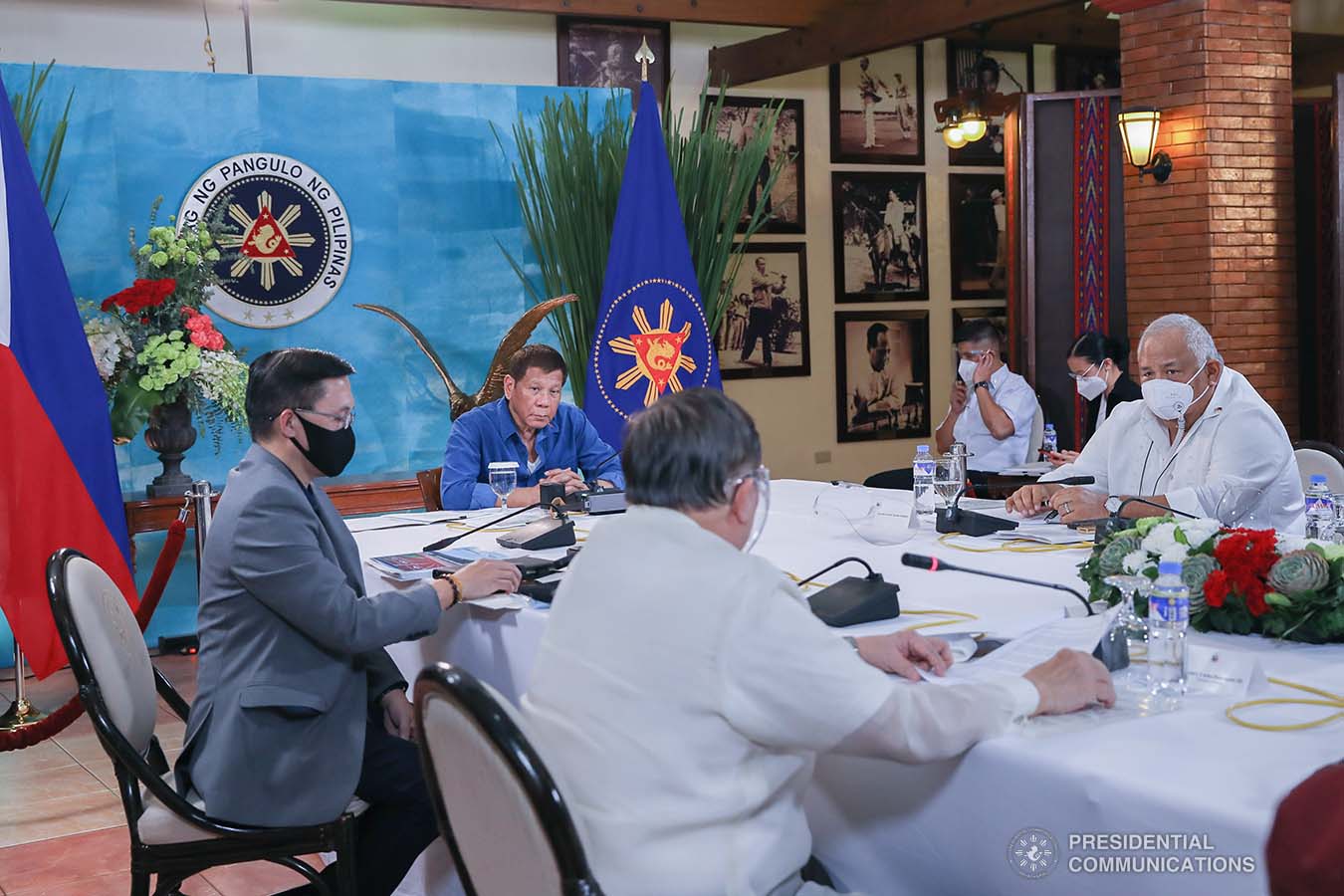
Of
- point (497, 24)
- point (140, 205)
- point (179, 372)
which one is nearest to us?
point (179, 372)

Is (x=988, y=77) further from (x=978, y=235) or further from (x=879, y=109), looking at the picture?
(x=978, y=235)

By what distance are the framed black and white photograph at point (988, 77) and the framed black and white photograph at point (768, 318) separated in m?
1.71

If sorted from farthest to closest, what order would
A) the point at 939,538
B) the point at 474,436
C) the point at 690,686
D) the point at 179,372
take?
the point at 179,372
the point at 474,436
the point at 939,538
the point at 690,686

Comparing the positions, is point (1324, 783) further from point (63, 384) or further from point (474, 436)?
point (63, 384)

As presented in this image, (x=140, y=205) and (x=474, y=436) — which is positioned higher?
(x=140, y=205)

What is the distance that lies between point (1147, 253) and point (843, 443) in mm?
3065

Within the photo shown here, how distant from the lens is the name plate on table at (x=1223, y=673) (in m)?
1.84

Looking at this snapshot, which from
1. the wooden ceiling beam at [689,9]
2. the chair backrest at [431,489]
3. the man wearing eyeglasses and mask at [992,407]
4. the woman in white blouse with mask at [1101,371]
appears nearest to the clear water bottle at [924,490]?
the chair backrest at [431,489]

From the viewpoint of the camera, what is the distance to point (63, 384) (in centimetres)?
473

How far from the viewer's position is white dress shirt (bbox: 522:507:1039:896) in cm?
153

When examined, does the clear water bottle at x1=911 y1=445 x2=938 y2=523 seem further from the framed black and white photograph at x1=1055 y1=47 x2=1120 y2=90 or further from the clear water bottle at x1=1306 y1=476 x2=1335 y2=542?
the framed black and white photograph at x1=1055 y1=47 x2=1120 y2=90

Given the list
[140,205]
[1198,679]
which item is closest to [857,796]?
[1198,679]

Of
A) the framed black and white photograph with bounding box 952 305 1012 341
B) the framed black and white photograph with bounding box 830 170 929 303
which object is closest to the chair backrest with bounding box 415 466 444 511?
the framed black and white photograph with bounding box 830 170 929 303

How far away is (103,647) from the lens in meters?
2.42
